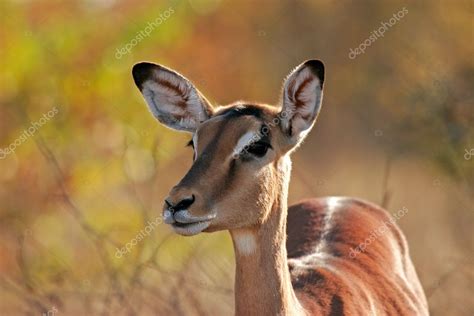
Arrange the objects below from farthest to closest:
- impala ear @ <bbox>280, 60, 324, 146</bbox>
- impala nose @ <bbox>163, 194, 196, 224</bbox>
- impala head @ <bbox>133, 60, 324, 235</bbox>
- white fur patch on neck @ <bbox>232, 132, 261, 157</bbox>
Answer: impala ear @ <bbox>280, 60, 324, 146</bbox> → white fur patch on neck @ <bbox>232, 132, 261, 157</bbox> → impala head @ <bbox>133, 60, 324, 235</bbox> → impala nose @ <bbox>163, 194, 196, 224</bbox>

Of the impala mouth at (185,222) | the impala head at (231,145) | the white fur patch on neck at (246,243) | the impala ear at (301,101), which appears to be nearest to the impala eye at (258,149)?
the impala head at (231,145)

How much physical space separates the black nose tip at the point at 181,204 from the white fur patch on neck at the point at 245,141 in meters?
0.44

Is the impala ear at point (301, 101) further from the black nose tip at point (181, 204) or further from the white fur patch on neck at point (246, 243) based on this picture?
the black nose tip at point (181, 204)

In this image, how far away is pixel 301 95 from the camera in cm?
723

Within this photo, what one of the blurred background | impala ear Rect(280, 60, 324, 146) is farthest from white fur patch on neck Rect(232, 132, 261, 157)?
the blurred background

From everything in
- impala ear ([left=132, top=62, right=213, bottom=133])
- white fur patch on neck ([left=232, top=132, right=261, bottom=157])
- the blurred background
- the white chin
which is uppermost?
impala ear ([left=132, top=62, right=213, bottom=133])

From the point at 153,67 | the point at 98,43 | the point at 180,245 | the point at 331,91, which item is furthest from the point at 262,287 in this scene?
the point at 331,91

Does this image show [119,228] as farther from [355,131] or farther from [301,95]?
[355,131]

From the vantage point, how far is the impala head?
253 inches

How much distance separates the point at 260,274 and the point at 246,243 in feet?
0.61

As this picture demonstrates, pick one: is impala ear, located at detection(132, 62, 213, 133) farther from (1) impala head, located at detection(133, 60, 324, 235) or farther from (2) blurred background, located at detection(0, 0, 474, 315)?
(2) blurred background, located at detection(0, 0, 474, 315)

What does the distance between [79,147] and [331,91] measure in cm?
814

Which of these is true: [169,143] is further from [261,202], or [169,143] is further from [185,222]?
[185,222]

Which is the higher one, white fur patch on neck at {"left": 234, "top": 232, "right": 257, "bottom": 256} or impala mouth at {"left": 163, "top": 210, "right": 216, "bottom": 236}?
impala mouth at {"left": 163, "top": 210, "right": 216, "bottom": 236}
